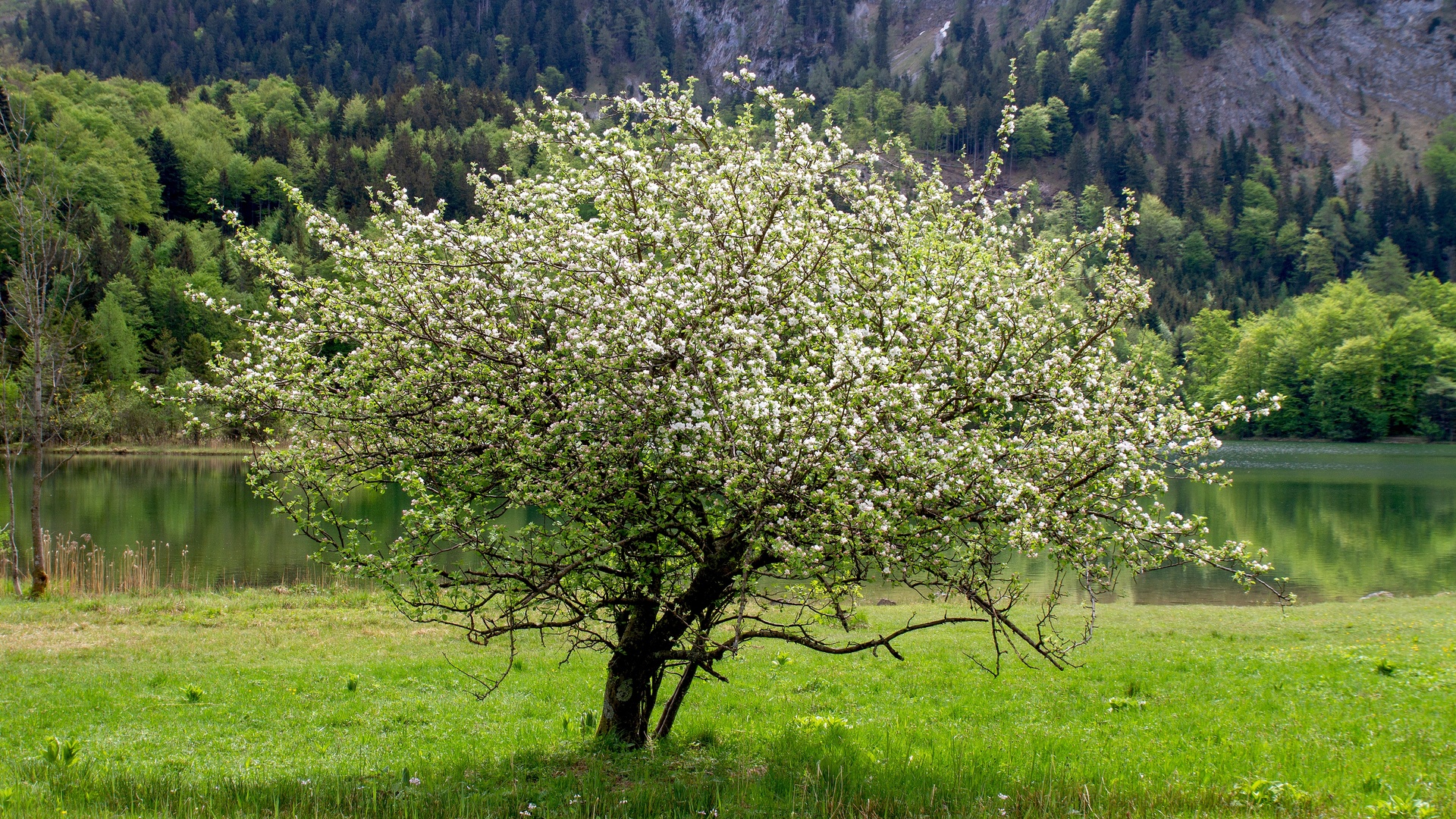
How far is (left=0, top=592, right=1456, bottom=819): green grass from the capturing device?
846 centimetres

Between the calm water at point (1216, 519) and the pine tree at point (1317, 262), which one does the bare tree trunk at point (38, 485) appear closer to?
the calm water at point (1216, 519)

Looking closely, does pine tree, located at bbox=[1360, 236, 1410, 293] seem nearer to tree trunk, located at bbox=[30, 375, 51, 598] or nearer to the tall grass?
the tall grass

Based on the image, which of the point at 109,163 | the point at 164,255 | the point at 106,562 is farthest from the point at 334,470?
the point at 109,163

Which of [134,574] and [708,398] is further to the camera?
[134,574]

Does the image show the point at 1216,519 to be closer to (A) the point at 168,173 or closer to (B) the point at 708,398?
(B) the point at 708,398

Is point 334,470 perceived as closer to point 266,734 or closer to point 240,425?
point 240,425

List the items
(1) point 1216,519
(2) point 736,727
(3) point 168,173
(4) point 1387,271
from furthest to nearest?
(4) point 1387,271 → (3) point 168,173 → (1) point 1216,519 → (2) point 736,727

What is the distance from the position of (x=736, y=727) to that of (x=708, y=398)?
6433mm

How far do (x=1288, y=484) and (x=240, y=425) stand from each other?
233 feet

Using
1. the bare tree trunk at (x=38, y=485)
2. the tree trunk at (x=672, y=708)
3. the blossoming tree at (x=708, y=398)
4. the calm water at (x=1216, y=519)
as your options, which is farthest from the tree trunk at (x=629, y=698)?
the bare tree trunk at (x=38, y=485)

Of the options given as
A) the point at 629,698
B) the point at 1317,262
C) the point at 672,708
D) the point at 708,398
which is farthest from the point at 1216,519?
the point at 1317,262

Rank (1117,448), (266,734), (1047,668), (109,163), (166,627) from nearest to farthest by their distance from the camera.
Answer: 1. (1117,448)
2. (266,734)
3. (1047,668)
4. (166,627)
5. (109,163)

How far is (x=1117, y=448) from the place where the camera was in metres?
7.77

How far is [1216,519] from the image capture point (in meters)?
47.0
